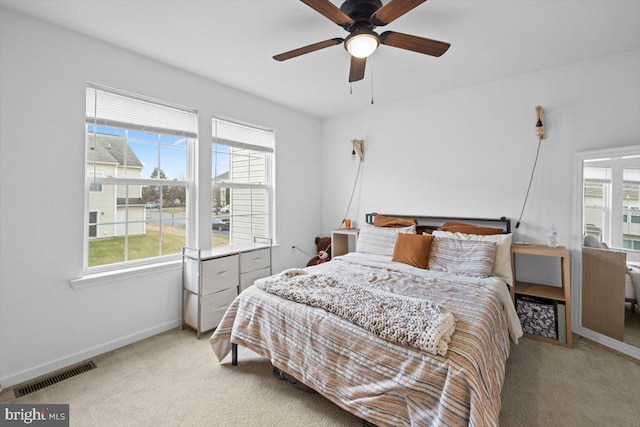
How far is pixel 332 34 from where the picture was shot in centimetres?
227

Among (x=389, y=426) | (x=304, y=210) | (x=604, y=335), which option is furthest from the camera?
(x=304, y=210)

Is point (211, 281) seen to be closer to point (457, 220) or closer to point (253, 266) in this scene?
point (253, 266)

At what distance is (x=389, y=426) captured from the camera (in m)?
1.43

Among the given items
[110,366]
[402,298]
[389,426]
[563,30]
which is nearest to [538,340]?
[402,298]

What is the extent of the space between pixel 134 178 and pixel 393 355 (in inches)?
105

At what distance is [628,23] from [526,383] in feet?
9.00

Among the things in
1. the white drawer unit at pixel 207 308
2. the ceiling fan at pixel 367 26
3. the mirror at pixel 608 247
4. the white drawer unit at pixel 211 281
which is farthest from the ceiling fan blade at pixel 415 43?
the white drawer unit at pixel 207 308

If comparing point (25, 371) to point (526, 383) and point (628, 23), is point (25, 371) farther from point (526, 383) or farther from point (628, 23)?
point (628, 23)

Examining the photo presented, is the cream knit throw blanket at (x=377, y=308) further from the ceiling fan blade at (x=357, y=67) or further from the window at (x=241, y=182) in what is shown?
the ceiling fan blade at (x=357, y=67)

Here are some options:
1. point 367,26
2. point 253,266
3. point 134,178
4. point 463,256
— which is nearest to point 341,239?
point 253,266

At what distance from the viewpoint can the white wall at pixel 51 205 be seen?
200 centimetres

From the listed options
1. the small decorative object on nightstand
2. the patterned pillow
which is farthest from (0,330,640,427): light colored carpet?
the small decorative object on nightstand

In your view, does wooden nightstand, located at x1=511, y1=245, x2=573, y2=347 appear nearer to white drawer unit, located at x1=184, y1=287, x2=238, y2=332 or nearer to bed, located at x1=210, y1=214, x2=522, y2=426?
bed, located at x1=210, y1=214, x2=522, y2=426

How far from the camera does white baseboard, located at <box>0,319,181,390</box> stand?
2016 mm
